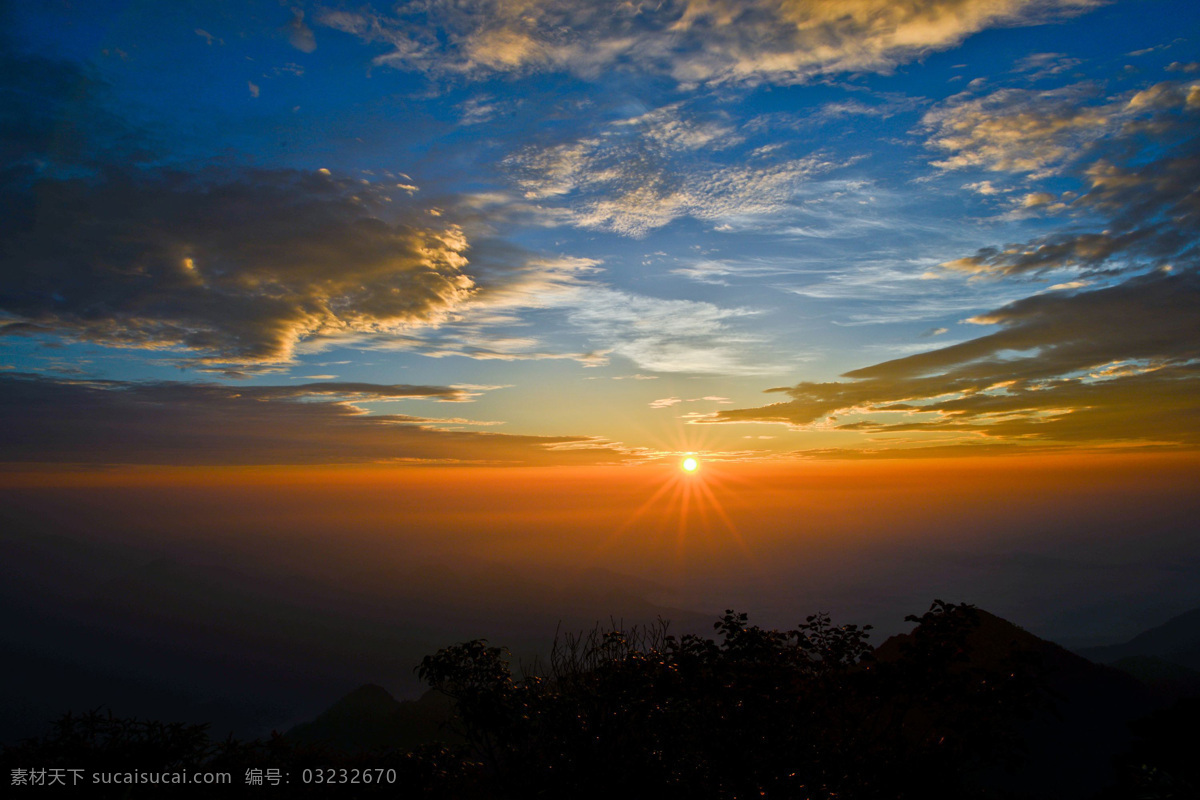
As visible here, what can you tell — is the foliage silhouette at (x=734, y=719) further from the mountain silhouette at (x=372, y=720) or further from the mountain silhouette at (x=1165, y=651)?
the mountain silhouette at (x=1165, y=651)

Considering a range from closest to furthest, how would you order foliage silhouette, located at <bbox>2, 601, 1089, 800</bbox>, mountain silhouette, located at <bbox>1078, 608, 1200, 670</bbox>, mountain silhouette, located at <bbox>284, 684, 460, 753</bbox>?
1. foliage silhouette, located at <bbox>2, 601, 1089, 800</bbox>
2. mountain silhouette, located at <bbox>284, 684, 460, 753</bbox>
3. mountain silhouette, located at <bbox>1078, 608, 1200, 670</bbox>

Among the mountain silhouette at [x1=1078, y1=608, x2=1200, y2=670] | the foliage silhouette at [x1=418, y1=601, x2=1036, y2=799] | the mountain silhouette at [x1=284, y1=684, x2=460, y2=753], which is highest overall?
the foliage silhouette at [x1=418, y1=601, x2=1036, y2=799]

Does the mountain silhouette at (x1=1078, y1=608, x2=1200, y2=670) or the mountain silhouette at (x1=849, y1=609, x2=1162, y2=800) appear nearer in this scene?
the mountain silhouette at (x1=849, y1=609, x2=1162, y2=800)

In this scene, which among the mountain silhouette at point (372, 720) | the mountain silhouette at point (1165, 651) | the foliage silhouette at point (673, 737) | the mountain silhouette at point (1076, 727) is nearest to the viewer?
the foliage silhouette at point (673, 737)

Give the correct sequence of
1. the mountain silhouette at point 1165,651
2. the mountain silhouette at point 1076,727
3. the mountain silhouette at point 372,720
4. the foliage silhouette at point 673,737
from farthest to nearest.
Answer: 1. the mountain silhouette at point 1165,651
2. the mountain silhouette at point 372,720
3. the mountain silhouette at point 1076,727
4. the foliage silhouette at point 673,737

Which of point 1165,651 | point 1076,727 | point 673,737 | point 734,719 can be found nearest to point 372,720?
point 1076,727

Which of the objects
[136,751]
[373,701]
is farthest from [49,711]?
[136,751]

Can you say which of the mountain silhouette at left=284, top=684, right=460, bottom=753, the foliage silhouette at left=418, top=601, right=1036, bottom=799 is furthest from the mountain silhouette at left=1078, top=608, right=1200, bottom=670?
the foliage silhouette at left=418, top=601, right=1036, bottom=799

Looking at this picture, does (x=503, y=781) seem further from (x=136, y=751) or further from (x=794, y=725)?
(x=136, y=751)

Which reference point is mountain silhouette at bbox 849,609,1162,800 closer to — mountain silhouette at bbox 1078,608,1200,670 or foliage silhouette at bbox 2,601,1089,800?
foliage silhouette at bbox 2,601,1089,800

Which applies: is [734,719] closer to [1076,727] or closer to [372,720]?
[1076,727]

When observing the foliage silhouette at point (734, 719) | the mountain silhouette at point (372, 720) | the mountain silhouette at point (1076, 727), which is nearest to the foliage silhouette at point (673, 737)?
the foliage silhouette at point (734, 719)

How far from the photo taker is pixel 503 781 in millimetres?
7746

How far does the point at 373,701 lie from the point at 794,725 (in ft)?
538
